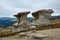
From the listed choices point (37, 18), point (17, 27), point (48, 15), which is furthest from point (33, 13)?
point (17, 27)

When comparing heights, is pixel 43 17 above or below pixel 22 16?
below

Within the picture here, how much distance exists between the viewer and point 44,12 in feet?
69.6

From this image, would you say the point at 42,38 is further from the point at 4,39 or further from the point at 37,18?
the point at 37,18

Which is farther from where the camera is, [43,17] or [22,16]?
[43,17]

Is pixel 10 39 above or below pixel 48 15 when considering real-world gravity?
below

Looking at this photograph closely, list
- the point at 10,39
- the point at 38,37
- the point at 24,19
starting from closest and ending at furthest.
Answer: the point at 38,37 < the point at 10,39 < the point at 24,19

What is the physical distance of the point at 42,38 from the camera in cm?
975

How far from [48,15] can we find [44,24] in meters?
1.45

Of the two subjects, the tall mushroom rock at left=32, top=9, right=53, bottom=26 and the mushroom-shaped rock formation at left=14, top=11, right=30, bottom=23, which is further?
the tall mushroom rock at left=32, top=9, right=53, bottom=26

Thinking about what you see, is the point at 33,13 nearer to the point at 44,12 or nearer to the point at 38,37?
the point at 44,12

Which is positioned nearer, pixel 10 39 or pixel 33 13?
pixel 10 39

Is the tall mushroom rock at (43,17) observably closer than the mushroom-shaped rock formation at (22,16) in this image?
No

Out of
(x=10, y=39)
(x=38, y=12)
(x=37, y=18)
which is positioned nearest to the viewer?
(x=10, y=39)

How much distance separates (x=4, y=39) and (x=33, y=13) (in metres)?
11.0
